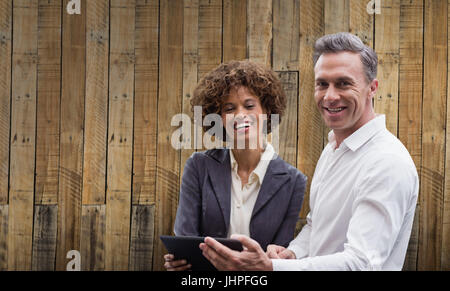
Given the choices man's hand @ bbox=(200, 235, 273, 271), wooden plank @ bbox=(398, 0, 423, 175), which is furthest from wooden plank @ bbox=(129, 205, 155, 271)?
wooden plank @ bbox=(398, 0, 423, 175)

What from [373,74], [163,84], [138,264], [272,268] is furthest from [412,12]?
[138,264]

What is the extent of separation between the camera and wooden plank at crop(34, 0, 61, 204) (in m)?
2.62

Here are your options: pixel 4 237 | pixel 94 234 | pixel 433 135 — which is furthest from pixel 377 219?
pixel 4 237

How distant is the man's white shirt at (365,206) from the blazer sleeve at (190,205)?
617 mm

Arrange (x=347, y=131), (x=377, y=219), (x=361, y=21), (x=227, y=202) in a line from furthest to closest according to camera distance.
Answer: (x=361, y=21)
(x=227, y=202)
(x=347, y=131)
(x=377, y=219)

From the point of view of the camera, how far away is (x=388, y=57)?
2516 millimetres

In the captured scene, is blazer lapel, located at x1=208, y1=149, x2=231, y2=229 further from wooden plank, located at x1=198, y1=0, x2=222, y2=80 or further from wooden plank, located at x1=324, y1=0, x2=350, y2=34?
wooden plank, located at x1=324, y1=0, x2=350, y2=34

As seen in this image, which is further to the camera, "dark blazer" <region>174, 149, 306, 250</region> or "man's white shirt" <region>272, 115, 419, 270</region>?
"dark blazer" <region>174, 149, 306, 250</region>

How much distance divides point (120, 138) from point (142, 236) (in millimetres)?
631

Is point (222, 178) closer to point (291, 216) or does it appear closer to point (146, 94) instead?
point (291, 216)

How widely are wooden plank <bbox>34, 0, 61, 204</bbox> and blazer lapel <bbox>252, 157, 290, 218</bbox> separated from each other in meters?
1.44

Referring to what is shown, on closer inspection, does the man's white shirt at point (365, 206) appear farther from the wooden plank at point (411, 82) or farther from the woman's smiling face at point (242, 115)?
the wooden plank at point (411, 82)

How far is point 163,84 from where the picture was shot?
Answer: 2.57m

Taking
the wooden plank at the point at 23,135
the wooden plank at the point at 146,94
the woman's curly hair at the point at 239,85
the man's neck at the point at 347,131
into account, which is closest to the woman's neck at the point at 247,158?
the woman's curly hair at the point at 239,85
